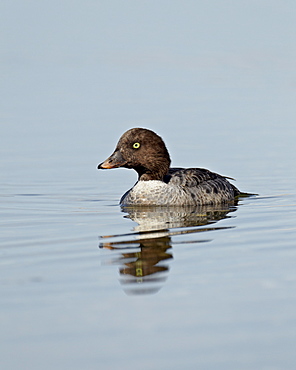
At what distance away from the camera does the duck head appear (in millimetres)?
13828

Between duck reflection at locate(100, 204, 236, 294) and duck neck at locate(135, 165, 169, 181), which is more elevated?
duck neck at locate(135, 165, 169, 181)

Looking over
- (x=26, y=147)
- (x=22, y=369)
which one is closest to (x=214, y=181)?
(x=26, y=147)

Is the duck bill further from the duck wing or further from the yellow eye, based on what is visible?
the duck wing

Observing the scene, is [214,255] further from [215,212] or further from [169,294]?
[215,212]

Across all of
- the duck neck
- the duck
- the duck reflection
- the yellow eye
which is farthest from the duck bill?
the duck reflection

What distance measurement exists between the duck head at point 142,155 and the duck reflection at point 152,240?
0.77m

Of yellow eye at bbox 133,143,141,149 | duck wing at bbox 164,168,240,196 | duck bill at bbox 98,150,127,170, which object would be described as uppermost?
yellow eye at bbox 133,143,141,149

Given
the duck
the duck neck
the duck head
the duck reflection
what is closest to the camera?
the duck reflection

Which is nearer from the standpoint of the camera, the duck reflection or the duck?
the duck reflection

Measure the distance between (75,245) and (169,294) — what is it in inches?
104

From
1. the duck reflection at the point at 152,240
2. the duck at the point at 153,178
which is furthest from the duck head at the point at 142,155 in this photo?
the duck reflection at the point at 152,240

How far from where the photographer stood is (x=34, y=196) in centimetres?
1480

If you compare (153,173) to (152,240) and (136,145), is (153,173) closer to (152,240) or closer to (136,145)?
(136,145)

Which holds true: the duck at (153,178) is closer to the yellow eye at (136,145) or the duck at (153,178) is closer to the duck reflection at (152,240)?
the yellow eye at (136,145)
